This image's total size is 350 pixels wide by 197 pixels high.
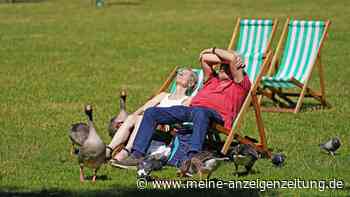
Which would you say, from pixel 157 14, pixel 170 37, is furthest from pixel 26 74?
pixel 157 14

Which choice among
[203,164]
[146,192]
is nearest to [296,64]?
[203,164]

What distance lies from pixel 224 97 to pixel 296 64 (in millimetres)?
4785

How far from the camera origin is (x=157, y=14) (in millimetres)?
32094

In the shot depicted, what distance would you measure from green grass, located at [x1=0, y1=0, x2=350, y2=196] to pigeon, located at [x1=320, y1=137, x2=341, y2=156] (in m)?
0.08

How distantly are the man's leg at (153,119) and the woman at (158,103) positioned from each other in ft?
0.64

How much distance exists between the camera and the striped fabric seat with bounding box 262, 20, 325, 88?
45.2 feet

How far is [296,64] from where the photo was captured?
14.0m

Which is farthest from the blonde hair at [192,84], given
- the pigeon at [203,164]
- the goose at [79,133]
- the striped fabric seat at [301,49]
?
the striped fabric seat at [301,49]

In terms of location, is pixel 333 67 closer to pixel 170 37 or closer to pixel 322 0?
pixel 170 37

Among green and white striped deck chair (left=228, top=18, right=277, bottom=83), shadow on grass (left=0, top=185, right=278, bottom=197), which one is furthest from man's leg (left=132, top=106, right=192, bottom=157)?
green and white striped deck chair (left=228, top=18, right=277, bottom=83)

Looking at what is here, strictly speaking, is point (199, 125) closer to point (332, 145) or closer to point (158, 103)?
point (158, 103)

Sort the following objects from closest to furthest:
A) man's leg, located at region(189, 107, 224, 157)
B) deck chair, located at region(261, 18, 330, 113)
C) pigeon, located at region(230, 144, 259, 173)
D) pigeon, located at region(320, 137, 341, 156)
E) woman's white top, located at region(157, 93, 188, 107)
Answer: pigeon, located at region(230, 144, 259, 173) < man's leg, located at region(189, 107, 224, 157) < pigeon, located at region(320, 137, 341, 156) < woman's white top, located at region(157, 93, 188, 107) < deck chair, located at region(261, 18, 330, 113)

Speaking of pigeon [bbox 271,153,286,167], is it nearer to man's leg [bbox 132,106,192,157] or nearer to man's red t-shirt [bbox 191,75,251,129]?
man's red t-shirt [bbox 191,75,251,129]

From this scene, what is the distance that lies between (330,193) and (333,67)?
34.7 feet
